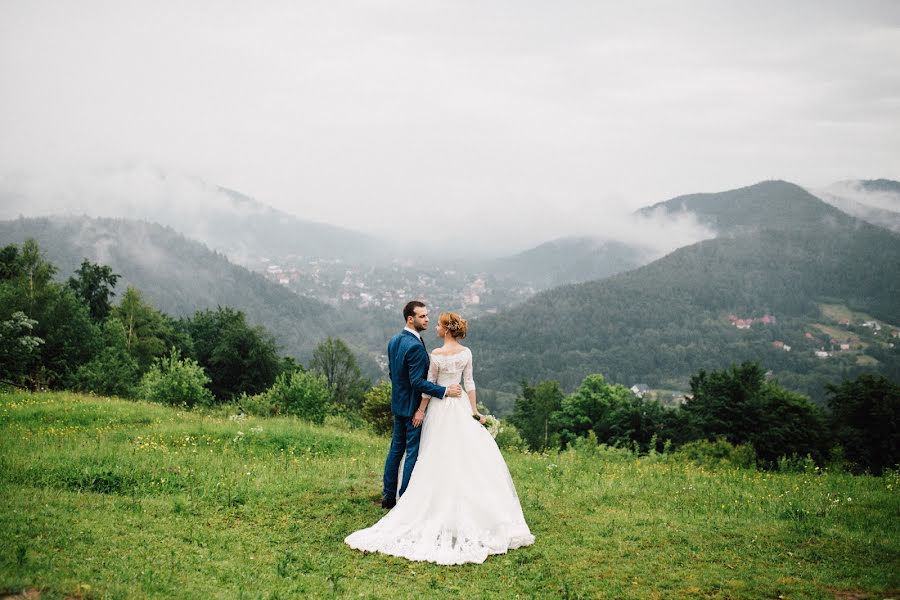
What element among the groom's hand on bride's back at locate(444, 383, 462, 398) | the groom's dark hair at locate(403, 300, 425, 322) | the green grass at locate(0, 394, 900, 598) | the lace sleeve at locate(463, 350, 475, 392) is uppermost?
the groom's dark hair at locate(403, 300, 425, 322)

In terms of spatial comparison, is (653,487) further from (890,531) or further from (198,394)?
(198,394)

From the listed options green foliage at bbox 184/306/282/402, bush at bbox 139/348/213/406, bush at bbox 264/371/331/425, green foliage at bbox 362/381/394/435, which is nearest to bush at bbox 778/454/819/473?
green foliage at bbox 362/381/394/435

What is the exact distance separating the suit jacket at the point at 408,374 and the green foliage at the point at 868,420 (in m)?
54.6

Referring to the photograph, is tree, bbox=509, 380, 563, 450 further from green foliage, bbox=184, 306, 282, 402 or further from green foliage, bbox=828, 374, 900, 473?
green foliage, bbox=184, 306, 282, 402

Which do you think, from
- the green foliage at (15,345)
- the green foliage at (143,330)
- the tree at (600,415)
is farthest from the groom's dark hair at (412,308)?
the green foliage at (143,330)

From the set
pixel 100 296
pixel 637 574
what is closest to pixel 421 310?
pixel 637 574

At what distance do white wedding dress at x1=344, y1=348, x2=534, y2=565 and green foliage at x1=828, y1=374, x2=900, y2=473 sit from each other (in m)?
53.8

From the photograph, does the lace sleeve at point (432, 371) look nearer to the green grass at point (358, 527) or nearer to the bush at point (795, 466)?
the green grass at point (358, 527)

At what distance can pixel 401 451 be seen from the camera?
1050 cm

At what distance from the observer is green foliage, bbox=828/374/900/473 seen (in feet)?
171

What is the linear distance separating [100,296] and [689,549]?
237ft

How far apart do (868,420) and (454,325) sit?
61.3m

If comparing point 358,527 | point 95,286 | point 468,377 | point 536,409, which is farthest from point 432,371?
point 536,409

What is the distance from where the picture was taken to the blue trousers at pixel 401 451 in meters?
10.2
